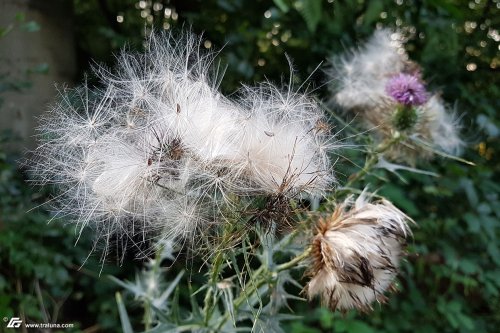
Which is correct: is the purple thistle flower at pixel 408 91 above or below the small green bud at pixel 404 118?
above

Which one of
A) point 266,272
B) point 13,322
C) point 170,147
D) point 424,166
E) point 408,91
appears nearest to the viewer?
point 170,147

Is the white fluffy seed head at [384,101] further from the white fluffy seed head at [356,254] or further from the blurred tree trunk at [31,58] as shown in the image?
the blurred tree trunk at [31,58]

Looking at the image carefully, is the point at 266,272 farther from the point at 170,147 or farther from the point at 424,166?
the point at 424,166

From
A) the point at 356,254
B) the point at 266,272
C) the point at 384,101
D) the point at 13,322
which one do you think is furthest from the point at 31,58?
the point at 356,254

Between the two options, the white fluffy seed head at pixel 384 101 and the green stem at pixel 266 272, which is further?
the white fluffy seed head at pixel 384 101

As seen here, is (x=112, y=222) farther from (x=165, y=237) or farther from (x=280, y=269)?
(x=280, y=269)

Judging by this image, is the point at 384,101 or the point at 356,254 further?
the point at 384,101

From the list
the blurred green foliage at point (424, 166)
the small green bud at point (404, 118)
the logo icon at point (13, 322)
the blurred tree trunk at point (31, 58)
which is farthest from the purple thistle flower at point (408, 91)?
the blurred tree trunk at point (31, 58)

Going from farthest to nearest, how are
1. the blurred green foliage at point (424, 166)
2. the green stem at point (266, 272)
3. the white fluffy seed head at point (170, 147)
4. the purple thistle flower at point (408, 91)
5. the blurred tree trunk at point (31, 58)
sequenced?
the blurred tree trunk at point (31, 58) < the blurred green foliage at point (424, 166) < the purple thistle flower at point (408, 91) < the green stem at point (266, 272) < the white fluffy seed head at point (170, 147)
